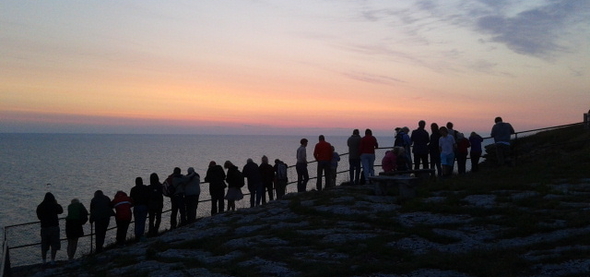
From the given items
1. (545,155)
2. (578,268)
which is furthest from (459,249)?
(545,155)

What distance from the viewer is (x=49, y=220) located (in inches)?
631

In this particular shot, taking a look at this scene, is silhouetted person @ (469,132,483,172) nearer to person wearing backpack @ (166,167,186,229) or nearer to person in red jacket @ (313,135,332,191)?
person in red jacket @ (313,135,332,191)

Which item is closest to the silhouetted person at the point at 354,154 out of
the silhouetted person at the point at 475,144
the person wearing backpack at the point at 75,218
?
the silhouetted person at the point at 475,144

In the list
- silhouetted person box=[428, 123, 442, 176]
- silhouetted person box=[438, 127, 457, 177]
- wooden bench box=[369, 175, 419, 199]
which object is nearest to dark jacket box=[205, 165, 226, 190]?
wooden bench box=[369, 175, 419, 199]

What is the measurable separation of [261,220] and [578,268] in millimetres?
7896

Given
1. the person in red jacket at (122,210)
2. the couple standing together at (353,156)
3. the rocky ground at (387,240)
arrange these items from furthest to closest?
the couple standing together at (353,156)
the person in red jacket at (122,210)
the rocky ground at (387,240)

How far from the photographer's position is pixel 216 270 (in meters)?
10.2

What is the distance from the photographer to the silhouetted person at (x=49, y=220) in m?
15.9

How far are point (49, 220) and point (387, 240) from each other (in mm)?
9591

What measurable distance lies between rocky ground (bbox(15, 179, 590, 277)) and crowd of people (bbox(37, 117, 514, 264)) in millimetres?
1665

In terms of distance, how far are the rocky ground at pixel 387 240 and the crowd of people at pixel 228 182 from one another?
1665 millimetres

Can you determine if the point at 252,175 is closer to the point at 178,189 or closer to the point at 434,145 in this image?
the point at 178,189

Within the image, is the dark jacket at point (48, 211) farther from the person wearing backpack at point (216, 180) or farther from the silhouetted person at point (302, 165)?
the silhouetted person at point (302, 165)

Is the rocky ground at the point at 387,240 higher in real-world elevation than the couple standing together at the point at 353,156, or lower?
lower
